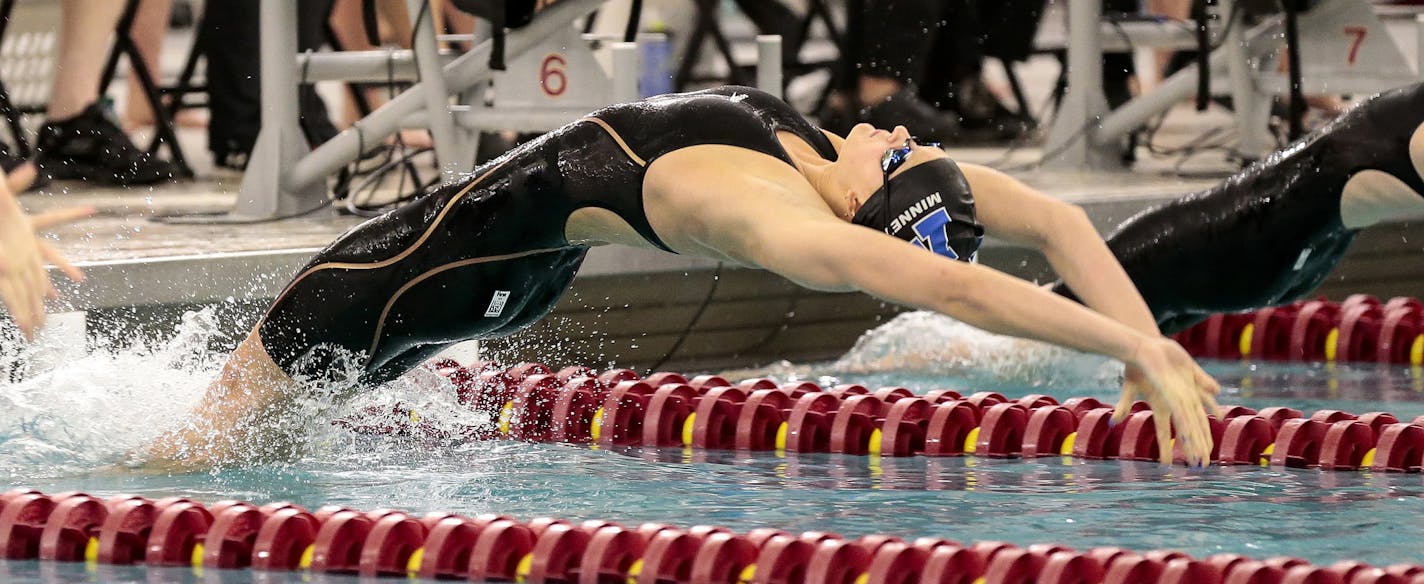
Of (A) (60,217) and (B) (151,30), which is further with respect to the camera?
(B) (151,30)

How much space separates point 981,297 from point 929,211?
0.32 metres

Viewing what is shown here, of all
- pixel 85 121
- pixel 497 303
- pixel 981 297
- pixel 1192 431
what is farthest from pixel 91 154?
pixel 1192 431

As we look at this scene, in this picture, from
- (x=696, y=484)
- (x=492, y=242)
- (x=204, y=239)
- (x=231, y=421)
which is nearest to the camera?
(x=492, y=242)

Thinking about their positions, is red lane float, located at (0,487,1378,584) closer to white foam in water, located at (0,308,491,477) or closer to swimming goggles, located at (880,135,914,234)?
swimming goggles, located at (880,135,914,234)

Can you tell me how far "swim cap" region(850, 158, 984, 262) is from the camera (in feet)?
9.93

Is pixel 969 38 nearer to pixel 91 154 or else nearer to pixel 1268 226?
pixel 91 154

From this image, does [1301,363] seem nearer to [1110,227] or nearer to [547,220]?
[1110,227]

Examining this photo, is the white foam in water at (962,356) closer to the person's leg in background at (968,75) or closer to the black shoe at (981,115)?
the person's leg in background at (968,75)

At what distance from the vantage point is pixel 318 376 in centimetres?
372

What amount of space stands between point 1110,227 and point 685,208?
2.73m

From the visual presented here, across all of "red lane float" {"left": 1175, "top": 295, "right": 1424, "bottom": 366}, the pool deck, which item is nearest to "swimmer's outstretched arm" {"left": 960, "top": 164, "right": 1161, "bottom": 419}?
the pool deck

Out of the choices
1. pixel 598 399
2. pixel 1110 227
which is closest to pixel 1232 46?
pixel 1110 227

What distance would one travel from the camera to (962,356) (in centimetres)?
523

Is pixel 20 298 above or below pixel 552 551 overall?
above
